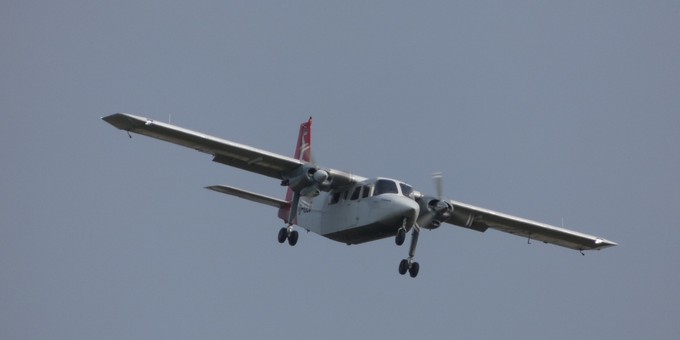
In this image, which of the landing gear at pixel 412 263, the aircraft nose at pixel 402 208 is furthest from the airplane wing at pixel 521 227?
the aircraft nose at pixel 402 208

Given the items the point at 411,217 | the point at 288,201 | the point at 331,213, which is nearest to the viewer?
the point at 411,217

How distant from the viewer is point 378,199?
43812 millimetres

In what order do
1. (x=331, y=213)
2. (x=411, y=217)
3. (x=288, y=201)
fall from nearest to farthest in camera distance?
(x=411, y=217) < (x=331, y=213) < (x=288, y=201)

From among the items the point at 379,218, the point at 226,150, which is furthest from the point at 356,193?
the point at 226,150

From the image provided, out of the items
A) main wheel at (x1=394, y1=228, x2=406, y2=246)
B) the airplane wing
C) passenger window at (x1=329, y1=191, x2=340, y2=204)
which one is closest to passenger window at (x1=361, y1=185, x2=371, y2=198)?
passenger window at (x1=329, y1=191, x2=340, y2=204)

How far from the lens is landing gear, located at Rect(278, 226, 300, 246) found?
46750 mm

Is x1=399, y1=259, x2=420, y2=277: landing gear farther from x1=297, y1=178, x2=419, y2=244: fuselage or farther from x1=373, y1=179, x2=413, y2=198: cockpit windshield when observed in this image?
x1=373, y1=179, x2=413, y2=198: cockpit windshield

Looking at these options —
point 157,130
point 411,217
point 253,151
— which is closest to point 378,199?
point 411,217

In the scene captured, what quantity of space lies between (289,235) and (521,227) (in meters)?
9.66

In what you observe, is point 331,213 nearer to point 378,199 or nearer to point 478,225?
point 378,199

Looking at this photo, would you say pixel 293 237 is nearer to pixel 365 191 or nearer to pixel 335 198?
pixel 335 198

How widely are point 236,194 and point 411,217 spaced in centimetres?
812

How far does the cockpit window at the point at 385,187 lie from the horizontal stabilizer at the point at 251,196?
21.6ft

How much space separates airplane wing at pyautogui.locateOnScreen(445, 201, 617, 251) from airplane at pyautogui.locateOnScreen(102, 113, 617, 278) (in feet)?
0.20
